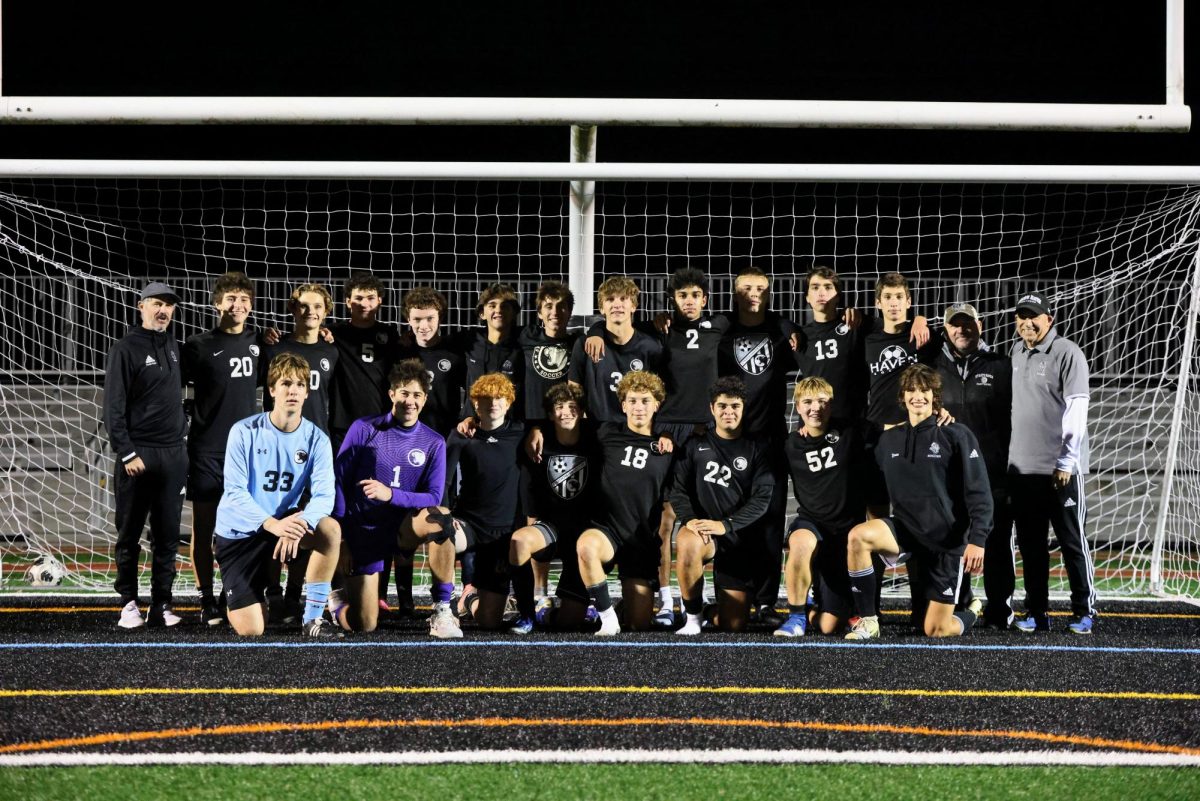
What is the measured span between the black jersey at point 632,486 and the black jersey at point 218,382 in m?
1.74

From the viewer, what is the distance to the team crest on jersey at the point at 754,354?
628cm

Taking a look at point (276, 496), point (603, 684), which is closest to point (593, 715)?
Answer: point (603, 684)

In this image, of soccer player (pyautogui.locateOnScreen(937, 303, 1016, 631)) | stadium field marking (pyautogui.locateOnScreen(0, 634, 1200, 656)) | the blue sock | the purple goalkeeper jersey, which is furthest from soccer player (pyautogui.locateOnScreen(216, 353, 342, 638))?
soccer player (pyautogui.locateOnScreen(937, 303, 1016, 631))

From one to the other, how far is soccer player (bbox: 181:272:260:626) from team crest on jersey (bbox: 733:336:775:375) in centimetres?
234

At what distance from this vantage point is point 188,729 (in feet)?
12.6

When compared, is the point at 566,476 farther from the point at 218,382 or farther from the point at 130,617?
the point at 130,617

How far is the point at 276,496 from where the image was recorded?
5.80 m

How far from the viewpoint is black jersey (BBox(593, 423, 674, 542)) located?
5988mm

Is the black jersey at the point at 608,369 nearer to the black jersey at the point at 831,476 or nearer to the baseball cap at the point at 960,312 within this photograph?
the black jersey at the point at 831,476

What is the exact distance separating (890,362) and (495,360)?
75.0 inches

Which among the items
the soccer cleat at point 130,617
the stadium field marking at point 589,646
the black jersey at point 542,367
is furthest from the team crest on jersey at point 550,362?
the soccer cleat at point 130,617

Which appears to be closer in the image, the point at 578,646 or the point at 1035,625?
the point at 578,646

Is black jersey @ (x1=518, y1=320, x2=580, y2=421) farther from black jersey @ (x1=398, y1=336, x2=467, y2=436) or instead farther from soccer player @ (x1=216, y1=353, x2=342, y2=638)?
soccer player @ (x1=216, y1=353, x2=342, y2=638)

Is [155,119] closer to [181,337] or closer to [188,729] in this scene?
[188,729]
